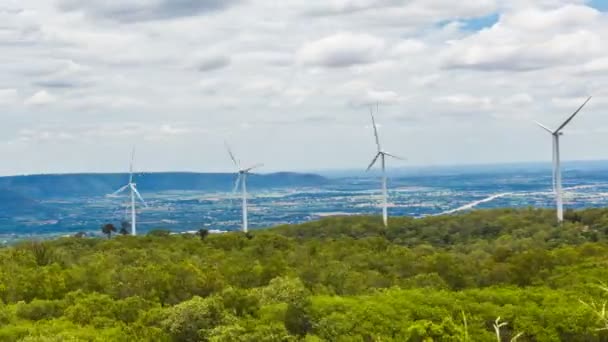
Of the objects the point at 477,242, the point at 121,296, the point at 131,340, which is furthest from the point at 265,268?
the point at 477,242

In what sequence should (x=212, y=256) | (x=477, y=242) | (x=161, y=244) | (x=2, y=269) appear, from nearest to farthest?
(x=2, y=269) → (x=212, y=256) → (x=161, y=244) → (x=477, y=242)

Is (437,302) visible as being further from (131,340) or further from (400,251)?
(400,251)

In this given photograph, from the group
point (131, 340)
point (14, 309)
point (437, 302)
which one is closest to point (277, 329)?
point (131, 340)

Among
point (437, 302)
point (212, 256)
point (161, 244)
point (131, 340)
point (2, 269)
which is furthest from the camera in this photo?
point (161, 244)

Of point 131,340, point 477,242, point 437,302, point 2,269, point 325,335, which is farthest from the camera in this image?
point 477,242

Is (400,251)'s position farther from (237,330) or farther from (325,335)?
(237,330)

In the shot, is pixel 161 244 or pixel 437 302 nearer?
pixel 437 302
